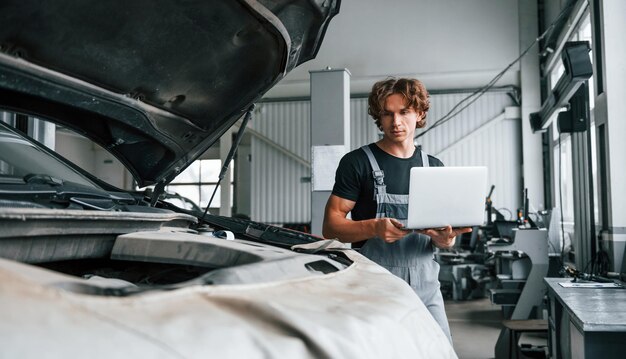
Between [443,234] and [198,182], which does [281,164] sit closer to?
[198,182]

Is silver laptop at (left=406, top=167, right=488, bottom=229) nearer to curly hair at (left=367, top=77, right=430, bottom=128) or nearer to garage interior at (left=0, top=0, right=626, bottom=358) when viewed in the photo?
curly hair at (left=367, top=77, right=430, bottom=128)

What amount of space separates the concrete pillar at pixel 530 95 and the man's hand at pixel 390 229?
725cm

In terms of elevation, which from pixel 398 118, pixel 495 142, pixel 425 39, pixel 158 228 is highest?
pixel 425 39

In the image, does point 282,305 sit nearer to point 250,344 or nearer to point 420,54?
point 250,344

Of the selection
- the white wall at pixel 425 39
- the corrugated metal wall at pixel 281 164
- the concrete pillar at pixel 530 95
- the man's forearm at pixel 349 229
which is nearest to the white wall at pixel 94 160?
the corrugated metal wall at pixel 281 164

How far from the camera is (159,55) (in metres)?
1.53

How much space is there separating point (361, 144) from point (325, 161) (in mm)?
5875

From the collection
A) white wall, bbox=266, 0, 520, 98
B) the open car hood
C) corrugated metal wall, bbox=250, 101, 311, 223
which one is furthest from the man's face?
corrugated metal wall, bbox=250, 101, 311, 223

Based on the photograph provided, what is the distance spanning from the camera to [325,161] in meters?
4.22

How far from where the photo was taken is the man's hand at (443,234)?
1.97m

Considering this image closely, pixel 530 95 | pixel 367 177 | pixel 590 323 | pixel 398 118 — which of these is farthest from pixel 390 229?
pixel 530 95

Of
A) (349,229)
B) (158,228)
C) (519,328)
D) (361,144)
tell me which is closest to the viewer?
(158,228)

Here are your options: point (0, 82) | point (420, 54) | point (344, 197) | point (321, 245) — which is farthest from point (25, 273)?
point (420, 54)

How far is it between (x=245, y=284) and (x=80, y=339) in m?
0.30
